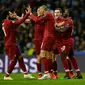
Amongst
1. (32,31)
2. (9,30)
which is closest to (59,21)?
(9,30)

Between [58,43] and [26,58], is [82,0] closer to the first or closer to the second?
[26,58]

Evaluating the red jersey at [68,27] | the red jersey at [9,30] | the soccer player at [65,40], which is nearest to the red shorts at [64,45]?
the soccer player at [65,40]

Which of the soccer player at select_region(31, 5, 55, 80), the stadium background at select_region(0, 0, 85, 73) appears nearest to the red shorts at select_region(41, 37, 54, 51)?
the soccer player at select_region(31, 5, 55, 80)

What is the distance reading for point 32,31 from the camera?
2727 centimetres

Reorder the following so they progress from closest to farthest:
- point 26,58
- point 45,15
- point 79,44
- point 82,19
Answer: point 45,15 → point 26,58 → point 79,44 → point 82,19

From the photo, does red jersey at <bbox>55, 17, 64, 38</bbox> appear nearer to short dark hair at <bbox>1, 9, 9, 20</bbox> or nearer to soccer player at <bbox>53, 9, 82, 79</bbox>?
soccer player at <bbox>53, 9, 82, 79</bbox>

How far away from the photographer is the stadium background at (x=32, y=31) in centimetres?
2441

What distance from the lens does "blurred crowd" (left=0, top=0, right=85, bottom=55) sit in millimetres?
26239

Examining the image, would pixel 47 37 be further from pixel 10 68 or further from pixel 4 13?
pixel 4 13

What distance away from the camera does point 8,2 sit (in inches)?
1147

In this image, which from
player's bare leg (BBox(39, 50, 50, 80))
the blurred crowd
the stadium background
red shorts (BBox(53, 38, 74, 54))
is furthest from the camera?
the blurred crowd

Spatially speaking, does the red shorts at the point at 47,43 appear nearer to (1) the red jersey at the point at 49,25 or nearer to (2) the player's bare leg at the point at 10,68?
(1) the red jersey at the point at 49,25

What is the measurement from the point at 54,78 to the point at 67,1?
11572 mm

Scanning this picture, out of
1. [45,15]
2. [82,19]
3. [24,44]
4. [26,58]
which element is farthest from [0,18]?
[82,19]
